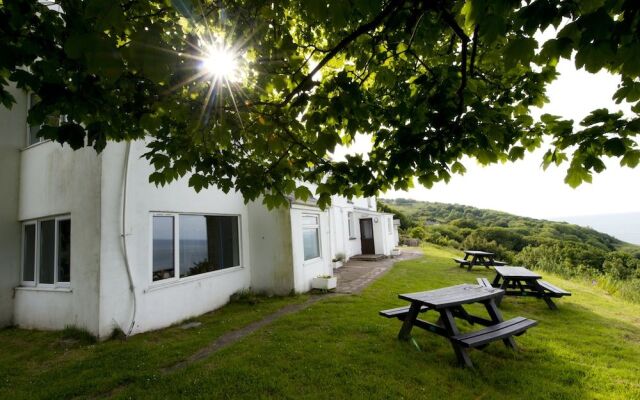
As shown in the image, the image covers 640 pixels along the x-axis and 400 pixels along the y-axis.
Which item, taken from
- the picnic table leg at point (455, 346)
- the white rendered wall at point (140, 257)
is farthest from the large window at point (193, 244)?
the picnic table leg at point (455, 346)

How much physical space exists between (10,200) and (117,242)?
474 cm

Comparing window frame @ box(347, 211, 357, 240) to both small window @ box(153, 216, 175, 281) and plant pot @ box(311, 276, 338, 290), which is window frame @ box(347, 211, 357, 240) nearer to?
plant pot @ box(311, 276, 338, 290)

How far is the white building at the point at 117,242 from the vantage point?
6.56 m

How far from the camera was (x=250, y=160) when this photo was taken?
169 inches

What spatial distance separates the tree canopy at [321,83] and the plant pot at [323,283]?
291 inches

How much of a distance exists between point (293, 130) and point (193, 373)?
4.18 meters

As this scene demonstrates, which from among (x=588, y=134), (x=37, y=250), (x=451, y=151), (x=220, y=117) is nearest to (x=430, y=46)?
(x=451, y=151)

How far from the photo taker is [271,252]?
10438mm

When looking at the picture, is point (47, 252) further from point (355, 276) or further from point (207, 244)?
point (355, 276)

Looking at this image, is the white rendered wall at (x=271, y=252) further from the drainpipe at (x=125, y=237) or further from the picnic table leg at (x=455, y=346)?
the picnic table leg at (x=455, y=346)

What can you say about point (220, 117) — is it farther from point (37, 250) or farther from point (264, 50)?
point (37, 250)

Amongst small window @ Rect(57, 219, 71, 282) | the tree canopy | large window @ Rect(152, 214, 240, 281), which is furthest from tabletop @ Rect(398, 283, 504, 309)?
small window @ Rect(57, 219, 71, 282)

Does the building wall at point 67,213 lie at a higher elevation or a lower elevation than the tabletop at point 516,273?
higher

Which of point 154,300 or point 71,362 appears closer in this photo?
point 71,362
